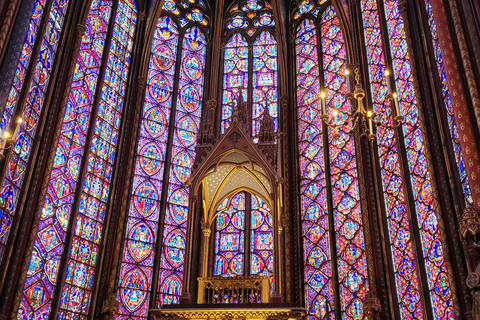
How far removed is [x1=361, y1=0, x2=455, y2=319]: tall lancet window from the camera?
944 cm

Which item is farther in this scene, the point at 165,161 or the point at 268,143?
the point at 165,161

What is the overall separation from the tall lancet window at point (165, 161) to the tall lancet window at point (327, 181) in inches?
115

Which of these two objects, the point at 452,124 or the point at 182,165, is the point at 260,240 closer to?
the point at 182,165

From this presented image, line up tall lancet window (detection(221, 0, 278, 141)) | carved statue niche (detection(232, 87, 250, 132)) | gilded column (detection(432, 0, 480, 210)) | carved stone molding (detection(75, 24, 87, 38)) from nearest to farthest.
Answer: gilded column (detection(432, 0, 480, 210)), carved statue niche (detection(232, 87, 250, 132)), carved stone molding (detection(75, 24, 87, 38)), tall lancet window (detection(221, 0, 278, 141))

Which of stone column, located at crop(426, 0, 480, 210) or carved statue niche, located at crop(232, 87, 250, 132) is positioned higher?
carved statue niche, located at crop(232, 87, 250, 132)

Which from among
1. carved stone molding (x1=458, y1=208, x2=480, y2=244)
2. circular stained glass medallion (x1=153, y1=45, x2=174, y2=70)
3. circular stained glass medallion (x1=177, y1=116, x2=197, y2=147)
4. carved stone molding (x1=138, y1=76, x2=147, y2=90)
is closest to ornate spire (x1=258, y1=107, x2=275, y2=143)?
circular stained glass medallion (x1=177, y1=116, x2=197, y2=147)

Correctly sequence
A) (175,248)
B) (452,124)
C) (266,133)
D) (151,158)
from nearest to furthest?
(452,124), (266,133), (175,248), (151,158)

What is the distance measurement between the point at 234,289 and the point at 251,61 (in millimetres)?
7731

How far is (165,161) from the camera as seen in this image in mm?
14133

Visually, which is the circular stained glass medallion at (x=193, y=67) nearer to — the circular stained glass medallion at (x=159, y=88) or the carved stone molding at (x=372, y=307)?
the circular stained glass medallion at (x=159, y=88)

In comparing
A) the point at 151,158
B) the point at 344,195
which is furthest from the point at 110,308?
the point at 344,195

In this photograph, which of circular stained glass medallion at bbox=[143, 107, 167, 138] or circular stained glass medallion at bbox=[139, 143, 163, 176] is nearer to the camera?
circular stained glass medallion at bbox=[139, 143, 163, 176]

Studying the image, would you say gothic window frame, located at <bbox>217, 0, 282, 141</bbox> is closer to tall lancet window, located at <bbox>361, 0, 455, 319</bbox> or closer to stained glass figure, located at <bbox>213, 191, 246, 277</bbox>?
stained glass figure, located at <bbox>213, 191, 246, 277</bbox>

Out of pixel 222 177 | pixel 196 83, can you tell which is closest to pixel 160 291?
pixel 222 177
